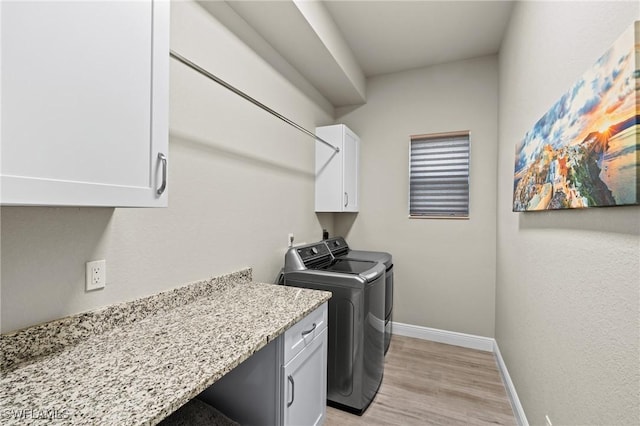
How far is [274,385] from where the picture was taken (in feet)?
4.05

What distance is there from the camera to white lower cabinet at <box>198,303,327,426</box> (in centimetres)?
123

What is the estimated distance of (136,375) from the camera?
2.74ft

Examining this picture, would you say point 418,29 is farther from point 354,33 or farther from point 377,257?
point 377,257

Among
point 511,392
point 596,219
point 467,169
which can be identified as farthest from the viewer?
point 467,169

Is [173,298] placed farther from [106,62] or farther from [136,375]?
[106,62]

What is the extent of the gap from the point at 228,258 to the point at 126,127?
1041 millimetres

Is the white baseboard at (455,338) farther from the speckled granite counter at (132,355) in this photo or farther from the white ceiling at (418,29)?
the white ceiling at (418,29)

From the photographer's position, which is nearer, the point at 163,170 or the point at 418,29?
the point at 163,170

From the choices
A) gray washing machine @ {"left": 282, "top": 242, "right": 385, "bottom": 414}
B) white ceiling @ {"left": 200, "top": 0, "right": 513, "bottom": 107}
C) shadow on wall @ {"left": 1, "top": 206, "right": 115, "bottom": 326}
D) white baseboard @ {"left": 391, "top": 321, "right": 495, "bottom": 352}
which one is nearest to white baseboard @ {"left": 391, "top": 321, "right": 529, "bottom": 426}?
white baseboard @ {"left": 391, "top": 321, "right": 495, "bottom": 352}

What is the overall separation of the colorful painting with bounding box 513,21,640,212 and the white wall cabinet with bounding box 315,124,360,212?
170 centimetres

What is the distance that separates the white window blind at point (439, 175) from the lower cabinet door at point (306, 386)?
1.97m

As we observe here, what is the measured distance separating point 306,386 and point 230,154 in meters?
1.39

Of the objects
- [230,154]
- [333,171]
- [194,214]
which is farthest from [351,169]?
[194,214]

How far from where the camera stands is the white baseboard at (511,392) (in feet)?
5.74
